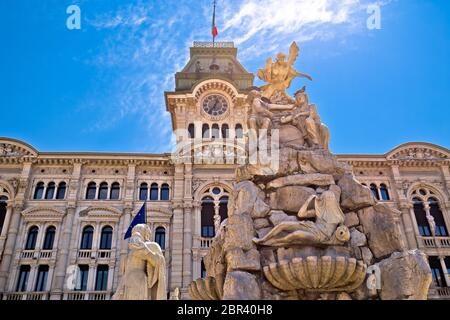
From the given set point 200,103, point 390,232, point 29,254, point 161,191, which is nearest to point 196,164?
point 161,191

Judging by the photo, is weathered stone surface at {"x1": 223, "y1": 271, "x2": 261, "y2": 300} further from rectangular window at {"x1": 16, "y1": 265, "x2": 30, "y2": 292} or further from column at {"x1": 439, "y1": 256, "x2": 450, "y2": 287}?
column at {"x1": 439, "y1": 256, "x2": 450, "y2": 287}

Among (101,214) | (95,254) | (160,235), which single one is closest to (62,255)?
(95,254)

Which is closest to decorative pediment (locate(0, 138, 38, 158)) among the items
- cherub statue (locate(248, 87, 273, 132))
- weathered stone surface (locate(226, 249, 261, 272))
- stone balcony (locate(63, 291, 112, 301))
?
stone balcony (locate(63, 291, 112, 301))

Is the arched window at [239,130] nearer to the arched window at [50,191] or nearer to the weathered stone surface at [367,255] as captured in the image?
the arched window at [50,191]

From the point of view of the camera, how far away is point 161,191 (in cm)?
2684

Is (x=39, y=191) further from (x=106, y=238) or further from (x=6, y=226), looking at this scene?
(x=106, y=238)

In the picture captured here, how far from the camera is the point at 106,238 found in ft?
82.8

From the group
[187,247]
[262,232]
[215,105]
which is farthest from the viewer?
[215,105]

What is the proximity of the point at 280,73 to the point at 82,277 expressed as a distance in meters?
19.4

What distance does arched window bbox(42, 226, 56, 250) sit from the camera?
2461 centimetres

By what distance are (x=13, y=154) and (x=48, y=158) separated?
2.33 m

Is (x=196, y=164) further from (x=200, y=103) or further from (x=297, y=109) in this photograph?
(x=297, y=109)

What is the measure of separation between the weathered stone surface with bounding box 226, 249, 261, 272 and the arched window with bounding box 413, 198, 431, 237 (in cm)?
2324

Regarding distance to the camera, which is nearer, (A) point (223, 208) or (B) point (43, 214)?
(B) point (43, 214)
